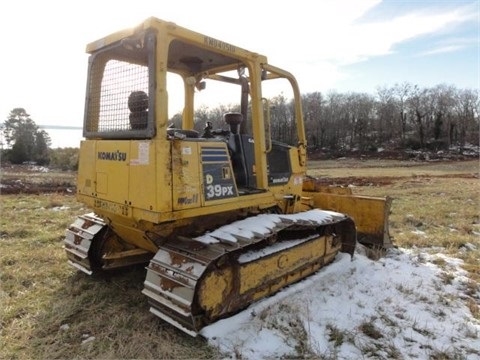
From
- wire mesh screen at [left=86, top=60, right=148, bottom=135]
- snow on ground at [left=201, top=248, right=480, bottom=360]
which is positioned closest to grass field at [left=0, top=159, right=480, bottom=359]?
snow on ground at [left=201, top=248, right=480, bottom=360]

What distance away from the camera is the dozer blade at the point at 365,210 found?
22.2 ft

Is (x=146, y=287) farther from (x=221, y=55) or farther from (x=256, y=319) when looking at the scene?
(x=221, y=55)

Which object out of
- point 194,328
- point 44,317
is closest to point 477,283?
point 194,328

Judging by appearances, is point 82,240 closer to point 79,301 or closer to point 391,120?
point 79,301

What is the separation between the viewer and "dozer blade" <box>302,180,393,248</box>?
6.78 metres

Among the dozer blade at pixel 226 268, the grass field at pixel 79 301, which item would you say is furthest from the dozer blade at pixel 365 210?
the dozer blade at pixel 226 268

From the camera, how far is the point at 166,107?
12.7 feet

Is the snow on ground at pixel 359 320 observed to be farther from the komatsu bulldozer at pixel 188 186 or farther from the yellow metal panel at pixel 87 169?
the yellow metal panel at pixel 87 169

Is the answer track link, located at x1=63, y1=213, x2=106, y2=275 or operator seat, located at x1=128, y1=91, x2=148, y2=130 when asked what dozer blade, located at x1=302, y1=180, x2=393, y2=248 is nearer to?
track link, located at x1=63, y1=213, x2=106, y2=275

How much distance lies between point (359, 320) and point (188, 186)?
7.62 feet

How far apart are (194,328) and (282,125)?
4551cm

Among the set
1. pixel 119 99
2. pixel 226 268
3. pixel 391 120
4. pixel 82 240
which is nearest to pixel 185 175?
pixel 226 268

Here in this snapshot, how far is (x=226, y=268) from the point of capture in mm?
4035

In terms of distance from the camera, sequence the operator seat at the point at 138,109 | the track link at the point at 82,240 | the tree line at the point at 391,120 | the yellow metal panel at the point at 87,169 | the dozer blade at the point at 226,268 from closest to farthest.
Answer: the dozer blade at the point at 226,268
the operator seat at the point at 138,109
the yellow metal panel at the point at 87,169
the track link at the point at 82,240
the tree line at the point at 391,120
